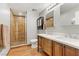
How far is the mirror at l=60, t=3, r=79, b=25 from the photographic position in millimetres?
2105

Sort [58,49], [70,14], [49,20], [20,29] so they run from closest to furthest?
[58,49]
[70,14]
[49,20]
[20,29]

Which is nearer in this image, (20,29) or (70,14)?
(70,14)

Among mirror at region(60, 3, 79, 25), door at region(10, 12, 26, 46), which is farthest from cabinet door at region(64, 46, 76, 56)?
door at region(10, 12, 26, 46)

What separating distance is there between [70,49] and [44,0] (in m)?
0.80

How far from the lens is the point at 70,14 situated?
232 cm

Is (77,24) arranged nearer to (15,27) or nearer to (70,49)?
(70,49)

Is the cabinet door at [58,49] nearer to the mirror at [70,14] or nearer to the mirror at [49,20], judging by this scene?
the mirror at [70,14]

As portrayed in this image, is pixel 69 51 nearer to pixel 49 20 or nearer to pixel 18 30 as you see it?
pixel 49 20

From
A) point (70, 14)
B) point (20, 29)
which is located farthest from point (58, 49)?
point (20, 29)

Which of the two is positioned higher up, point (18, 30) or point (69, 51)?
point (18, 30)

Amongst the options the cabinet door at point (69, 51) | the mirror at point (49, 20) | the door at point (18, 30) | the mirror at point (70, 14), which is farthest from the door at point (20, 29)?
the cabinet door at point (69, 51)

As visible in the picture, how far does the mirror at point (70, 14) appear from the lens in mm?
2105

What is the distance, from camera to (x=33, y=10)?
410 cm

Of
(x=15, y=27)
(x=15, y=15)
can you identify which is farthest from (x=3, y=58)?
(x=15, y=27)
